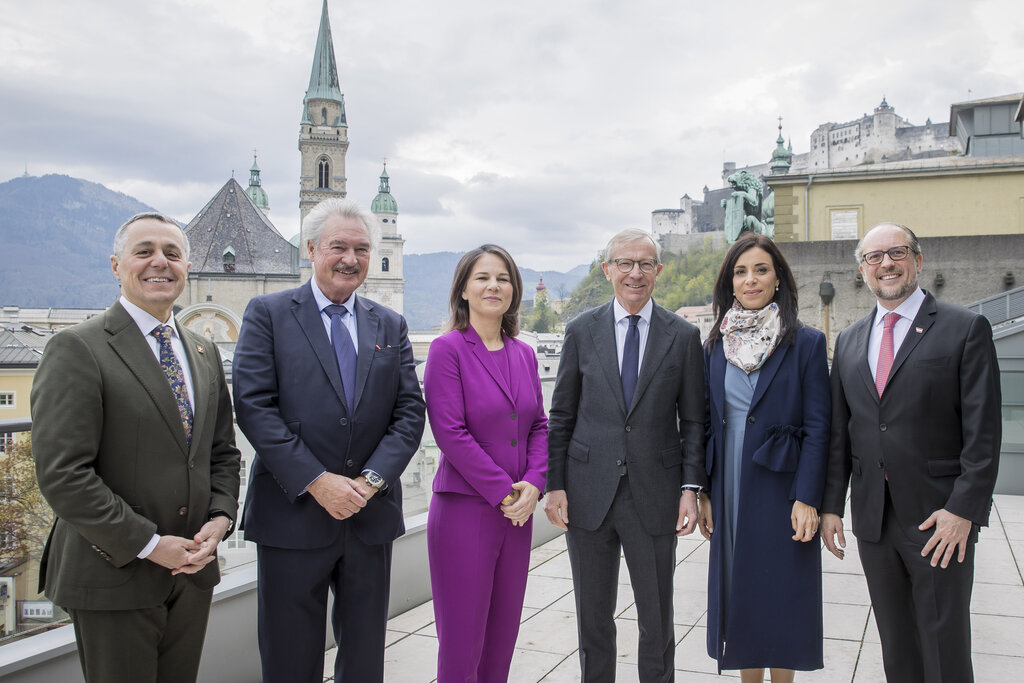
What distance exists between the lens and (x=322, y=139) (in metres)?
93.7

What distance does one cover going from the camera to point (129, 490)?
2084mm

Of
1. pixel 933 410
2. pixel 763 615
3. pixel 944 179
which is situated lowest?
pixel 763 615

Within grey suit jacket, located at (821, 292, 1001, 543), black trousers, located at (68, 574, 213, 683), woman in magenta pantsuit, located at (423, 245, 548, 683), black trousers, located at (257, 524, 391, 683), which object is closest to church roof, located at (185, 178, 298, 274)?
woman in magenta pantsuit, located at (423, 245, 548, 683)

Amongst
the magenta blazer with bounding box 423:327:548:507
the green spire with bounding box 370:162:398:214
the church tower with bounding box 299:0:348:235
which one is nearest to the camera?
the magenta blazer with bounding box 423:327:548:507

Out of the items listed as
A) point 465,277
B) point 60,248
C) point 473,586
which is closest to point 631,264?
point 465,277

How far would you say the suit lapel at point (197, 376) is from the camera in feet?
7.43

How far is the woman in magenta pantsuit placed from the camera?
8.94ft

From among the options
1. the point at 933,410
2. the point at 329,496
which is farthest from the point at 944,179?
the point at 329,496

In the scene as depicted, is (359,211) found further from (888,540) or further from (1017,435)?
(1017,435)

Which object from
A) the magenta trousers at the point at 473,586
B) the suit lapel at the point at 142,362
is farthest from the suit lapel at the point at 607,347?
the suit lapel at the point at 142,362

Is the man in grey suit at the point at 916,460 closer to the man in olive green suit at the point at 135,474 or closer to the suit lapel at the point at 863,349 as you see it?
the suit lapel at the point at 863,349

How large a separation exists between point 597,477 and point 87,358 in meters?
1.79

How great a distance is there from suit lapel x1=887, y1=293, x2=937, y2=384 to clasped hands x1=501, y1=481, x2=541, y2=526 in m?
1.38

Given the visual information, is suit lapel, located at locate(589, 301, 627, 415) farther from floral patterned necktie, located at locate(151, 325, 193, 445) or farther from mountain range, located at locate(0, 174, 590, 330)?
mountain range, located at locate(0, 174, 590, 330)
